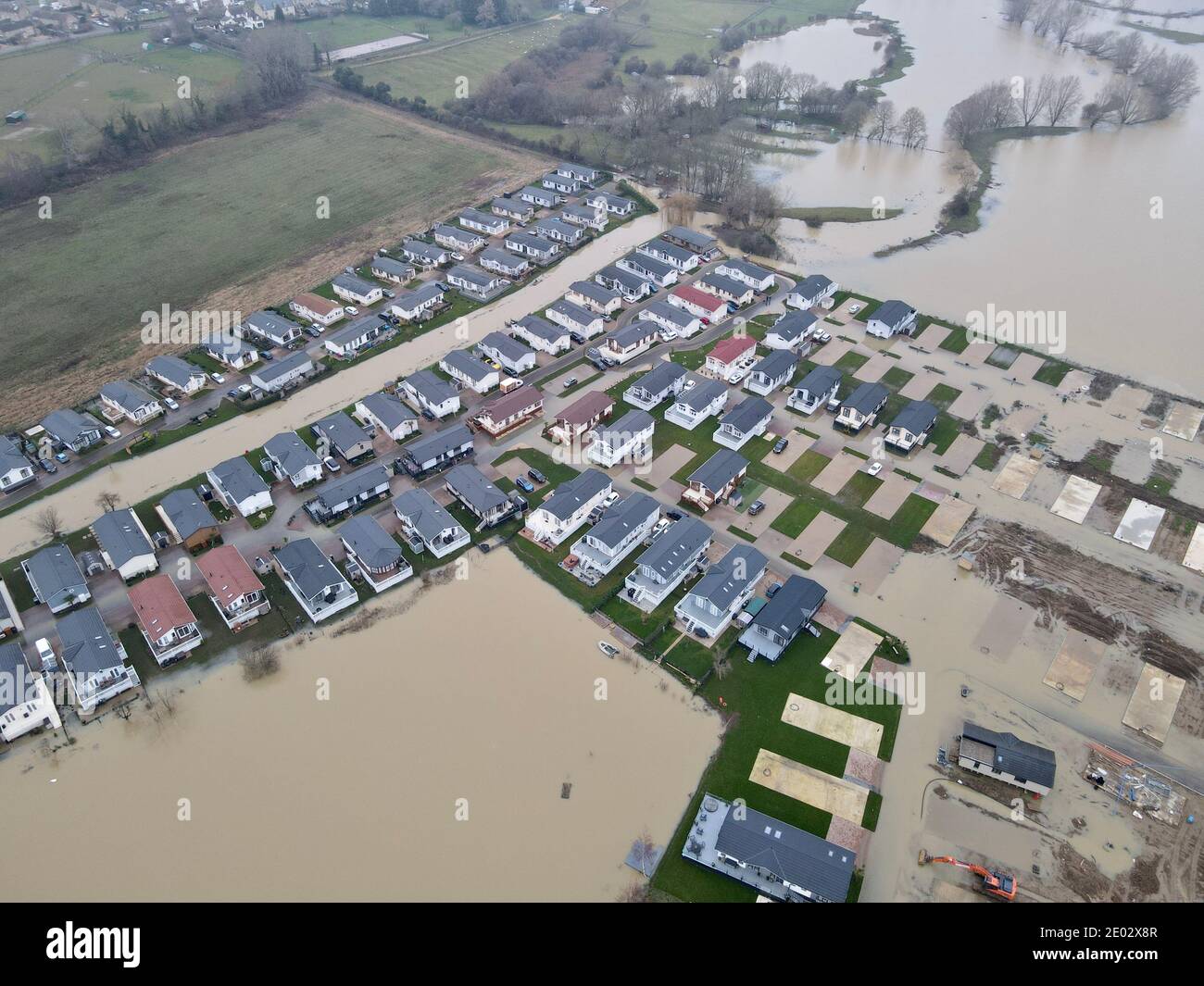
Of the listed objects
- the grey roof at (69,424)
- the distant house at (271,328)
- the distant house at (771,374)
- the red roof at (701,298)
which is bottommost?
the grey roof at (69,424)

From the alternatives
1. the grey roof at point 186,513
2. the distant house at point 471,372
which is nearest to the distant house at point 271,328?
the distant house at point 471,372

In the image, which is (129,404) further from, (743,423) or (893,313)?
(893,313)

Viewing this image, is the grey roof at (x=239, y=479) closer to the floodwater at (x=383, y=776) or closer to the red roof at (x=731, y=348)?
the floodwater at (x=383, y=776)

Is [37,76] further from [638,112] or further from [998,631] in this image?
[998,631]

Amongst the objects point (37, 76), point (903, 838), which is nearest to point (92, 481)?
point (903, 838)

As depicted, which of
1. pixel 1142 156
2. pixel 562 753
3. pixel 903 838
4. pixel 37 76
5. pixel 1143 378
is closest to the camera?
pixel 903 838

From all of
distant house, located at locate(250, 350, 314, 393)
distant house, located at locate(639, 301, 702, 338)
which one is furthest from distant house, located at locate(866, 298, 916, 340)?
distant house, located at locate(250, 350, 314, 393)
